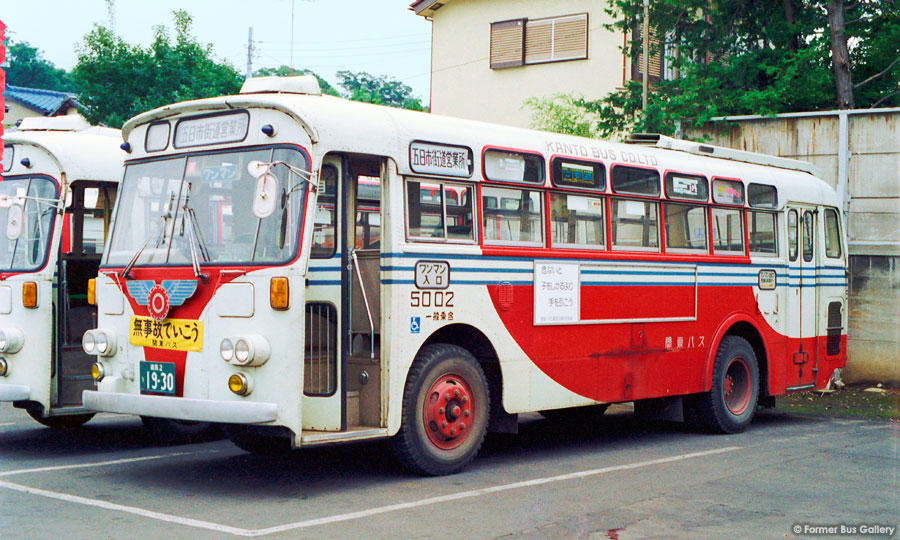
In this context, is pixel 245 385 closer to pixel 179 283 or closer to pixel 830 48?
pixel 179 283

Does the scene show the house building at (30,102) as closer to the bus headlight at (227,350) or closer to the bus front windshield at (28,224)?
the bus front windshield at (28,224)

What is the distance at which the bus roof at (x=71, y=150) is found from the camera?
9922mm

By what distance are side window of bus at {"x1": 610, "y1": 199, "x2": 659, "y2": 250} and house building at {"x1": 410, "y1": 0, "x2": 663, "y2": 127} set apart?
50.3ft

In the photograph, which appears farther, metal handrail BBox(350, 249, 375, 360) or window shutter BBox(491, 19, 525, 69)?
window shutter BBox(491, 19, 525, 69)

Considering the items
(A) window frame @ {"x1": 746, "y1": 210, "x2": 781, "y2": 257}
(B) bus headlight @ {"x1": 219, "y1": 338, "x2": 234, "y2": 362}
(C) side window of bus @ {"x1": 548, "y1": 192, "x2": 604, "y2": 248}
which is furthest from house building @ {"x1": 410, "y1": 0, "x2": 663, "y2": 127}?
(B) bus headlight @ {"x1": 219, "y1": 338, "x2": 234, "y2": 362}

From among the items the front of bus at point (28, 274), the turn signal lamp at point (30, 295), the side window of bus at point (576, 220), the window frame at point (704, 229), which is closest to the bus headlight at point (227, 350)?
the front of bus at point (28, 274)

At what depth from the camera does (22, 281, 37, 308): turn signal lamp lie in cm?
959

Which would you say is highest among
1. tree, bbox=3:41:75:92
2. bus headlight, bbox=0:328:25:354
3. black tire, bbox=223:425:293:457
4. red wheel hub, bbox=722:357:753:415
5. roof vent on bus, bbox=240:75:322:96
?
tree, bbox=3:41:75:92

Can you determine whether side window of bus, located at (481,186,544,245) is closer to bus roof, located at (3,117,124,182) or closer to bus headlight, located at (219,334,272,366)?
bus headlight, located at (219,334,272,366)

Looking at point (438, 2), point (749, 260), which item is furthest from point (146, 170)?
point (438, 2)

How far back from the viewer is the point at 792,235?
1257cm

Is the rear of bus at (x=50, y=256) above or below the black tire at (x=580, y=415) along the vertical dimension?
above

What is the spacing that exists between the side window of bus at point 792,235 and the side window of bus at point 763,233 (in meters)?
0.29

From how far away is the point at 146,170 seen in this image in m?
8.63
